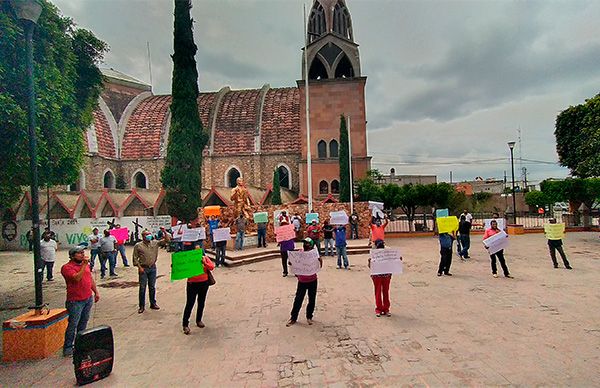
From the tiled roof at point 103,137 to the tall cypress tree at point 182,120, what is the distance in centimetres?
1828

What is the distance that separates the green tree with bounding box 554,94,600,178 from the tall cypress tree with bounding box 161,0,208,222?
21.7 meters

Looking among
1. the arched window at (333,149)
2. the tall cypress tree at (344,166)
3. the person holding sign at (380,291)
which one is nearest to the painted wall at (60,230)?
the tall cypress tree at (344,166)

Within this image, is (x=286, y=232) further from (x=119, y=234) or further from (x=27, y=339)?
(x=119, y=234)

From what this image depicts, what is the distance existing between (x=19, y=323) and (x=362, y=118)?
2996 cm

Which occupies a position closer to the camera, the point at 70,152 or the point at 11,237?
the point at 70,152

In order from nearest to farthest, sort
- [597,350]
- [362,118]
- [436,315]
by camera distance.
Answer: [597,350] < [436,315] < [362,118]

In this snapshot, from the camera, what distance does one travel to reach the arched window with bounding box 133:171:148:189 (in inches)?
1476

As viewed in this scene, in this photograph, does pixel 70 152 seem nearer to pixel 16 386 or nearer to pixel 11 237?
pixel 16 386

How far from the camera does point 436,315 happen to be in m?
6.91

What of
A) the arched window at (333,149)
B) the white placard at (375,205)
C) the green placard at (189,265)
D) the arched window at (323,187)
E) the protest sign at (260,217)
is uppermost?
the arched window at (333,149)

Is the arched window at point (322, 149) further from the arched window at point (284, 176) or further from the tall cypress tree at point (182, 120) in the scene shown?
the tall cypress tree at point (182, 120)

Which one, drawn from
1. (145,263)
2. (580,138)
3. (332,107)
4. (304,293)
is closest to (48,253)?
(145,263)

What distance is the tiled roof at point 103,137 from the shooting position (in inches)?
1404

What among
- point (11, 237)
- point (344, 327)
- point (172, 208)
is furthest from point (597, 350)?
point (11, 237)
